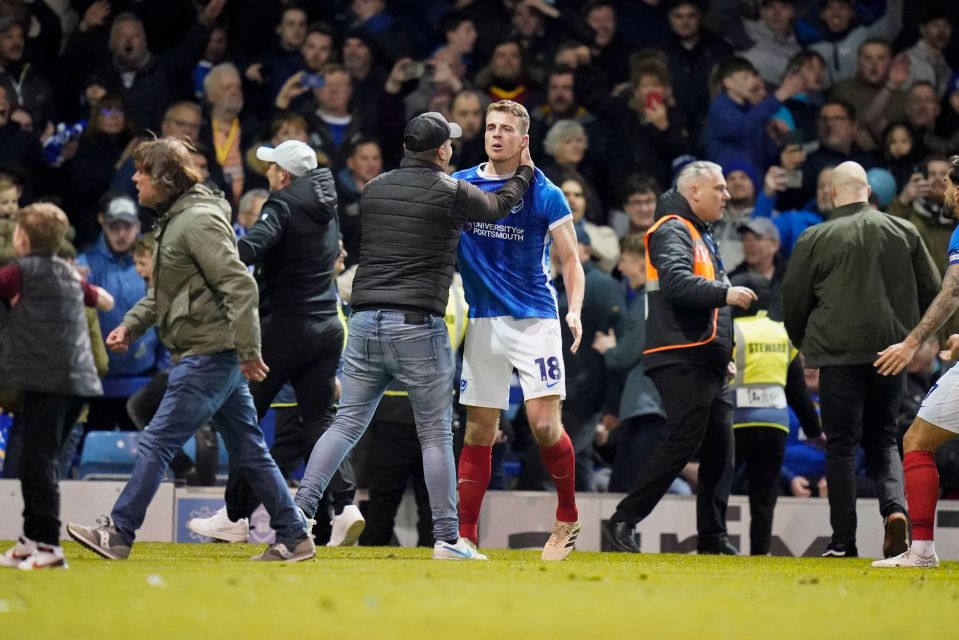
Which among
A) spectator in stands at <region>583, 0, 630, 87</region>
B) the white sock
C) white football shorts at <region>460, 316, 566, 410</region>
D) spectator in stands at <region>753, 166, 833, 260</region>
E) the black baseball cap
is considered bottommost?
the white sock

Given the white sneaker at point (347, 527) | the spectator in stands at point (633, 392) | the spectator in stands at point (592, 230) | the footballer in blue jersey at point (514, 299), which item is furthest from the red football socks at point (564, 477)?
the spectator in stands at point (592, 230)

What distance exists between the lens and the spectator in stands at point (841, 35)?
50.9ft

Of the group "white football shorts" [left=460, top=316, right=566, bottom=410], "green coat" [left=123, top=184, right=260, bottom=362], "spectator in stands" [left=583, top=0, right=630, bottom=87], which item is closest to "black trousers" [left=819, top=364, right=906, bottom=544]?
"white football shorts" [left=460, top=316, right=566, bottom=410]

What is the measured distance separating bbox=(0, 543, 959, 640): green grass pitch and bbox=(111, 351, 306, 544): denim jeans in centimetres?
24

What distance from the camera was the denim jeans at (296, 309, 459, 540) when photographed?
7.61 metres

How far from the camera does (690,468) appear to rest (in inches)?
481

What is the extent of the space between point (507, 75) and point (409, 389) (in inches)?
308

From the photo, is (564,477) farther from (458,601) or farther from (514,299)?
(458,601)

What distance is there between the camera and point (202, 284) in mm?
7375

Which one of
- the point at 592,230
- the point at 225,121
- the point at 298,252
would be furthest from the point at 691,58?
the point at 298,252

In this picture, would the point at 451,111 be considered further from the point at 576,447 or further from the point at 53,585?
the point at 53,585

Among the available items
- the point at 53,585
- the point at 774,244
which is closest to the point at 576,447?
the point at 774,244

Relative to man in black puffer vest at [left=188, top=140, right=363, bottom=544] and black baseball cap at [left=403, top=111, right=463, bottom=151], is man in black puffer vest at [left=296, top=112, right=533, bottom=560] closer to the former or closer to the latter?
black baseball cap at [left=403, top=111, right=463, bottom=151]

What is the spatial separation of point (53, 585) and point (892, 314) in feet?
17.3
